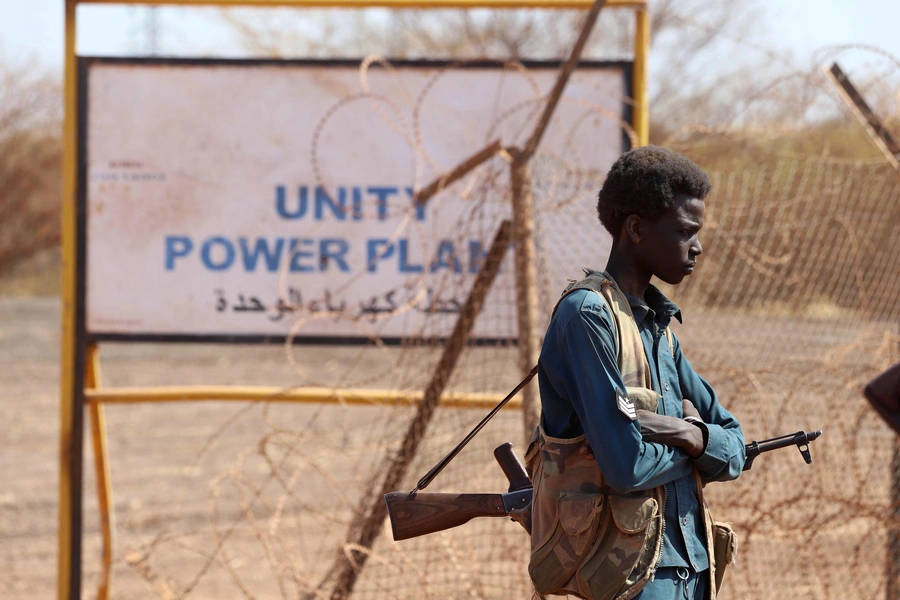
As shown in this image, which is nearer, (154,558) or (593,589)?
(593,589)

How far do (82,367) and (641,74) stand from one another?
2.92 metres

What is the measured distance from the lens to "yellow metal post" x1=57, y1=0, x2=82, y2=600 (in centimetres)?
456

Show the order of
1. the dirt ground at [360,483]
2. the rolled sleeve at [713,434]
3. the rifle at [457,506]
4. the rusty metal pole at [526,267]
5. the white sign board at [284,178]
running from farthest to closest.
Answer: the white sign board at [284,178], the dirt ground at [360,483], the rusty metal pole at [526,267], the rifle at [457,506], the rolled sleeve at [713,434]

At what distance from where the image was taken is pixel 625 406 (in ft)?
6.63

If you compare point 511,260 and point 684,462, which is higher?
point 511,260

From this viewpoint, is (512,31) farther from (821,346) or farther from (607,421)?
→ (607,421)

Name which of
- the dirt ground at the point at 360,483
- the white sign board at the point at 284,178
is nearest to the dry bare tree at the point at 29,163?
the dirt ground at the point at 360,483

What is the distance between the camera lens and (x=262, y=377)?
14398 millimetres

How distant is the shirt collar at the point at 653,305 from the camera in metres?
2.24

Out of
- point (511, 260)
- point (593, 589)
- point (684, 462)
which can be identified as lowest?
point (593, 589)

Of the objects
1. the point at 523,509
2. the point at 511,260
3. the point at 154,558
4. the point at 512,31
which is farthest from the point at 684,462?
the point at 512,31

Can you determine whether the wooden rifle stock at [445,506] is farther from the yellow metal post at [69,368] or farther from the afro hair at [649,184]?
the yellow metal post at [69,368]

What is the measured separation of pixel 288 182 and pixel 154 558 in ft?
8.83

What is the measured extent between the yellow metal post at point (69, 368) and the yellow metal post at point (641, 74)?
2.61m
